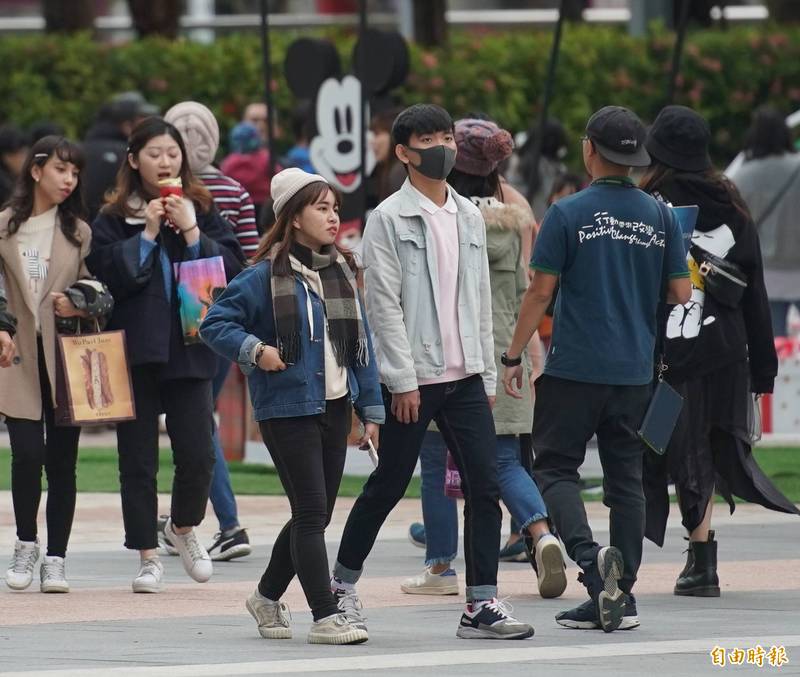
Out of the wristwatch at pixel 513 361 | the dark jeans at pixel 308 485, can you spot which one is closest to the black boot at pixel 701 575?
the wristwatch at pixel 513 361

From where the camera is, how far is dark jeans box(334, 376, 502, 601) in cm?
699

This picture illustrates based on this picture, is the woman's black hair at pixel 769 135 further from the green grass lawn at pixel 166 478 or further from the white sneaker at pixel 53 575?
the white sneaker at pixel 53 575

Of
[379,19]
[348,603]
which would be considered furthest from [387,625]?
[379,19]

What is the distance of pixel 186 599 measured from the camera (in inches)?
314

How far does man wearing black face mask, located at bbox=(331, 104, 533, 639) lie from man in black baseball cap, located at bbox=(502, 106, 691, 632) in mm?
249

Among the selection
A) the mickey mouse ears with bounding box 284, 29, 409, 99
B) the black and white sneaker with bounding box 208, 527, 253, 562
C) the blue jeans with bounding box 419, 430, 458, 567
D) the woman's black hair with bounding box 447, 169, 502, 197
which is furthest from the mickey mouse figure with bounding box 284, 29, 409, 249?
the blue jeans with bounding box 419, 430, 458, 567

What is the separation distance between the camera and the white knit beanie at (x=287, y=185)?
22.8ft

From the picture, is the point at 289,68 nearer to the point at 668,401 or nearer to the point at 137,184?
the point at 137,184

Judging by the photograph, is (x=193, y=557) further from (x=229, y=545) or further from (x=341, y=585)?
(x=341, y=585)

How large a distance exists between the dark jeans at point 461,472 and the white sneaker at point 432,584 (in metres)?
0.97

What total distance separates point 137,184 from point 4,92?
12.7m

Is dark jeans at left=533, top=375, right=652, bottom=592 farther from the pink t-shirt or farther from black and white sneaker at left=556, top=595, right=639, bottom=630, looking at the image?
the pink t-shirt

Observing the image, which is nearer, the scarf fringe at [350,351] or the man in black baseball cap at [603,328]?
the scarf fringe at [350,351]

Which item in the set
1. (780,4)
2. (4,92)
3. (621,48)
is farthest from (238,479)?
(780,4)
